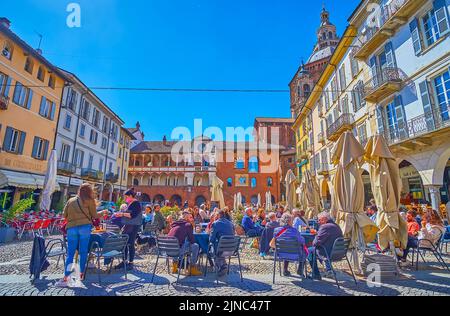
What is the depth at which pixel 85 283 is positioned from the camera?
15.5 ft

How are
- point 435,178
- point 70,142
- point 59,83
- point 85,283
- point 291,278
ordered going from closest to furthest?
point 85,283 < point 291,278 < point 435,178 < point 59,83 < point 70,142

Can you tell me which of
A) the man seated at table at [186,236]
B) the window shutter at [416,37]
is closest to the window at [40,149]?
the man seated at table at [186,236]

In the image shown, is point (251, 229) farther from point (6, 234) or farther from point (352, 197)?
point (6, 234)

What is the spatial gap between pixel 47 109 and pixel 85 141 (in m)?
6.19

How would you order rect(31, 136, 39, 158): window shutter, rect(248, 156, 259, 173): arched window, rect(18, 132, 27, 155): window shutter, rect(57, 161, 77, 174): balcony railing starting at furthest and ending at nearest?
1. rect(248, 156, 259, 173): arched window
2. rect(57, 161, 77, 174): balcony railing
3. rect(31, 136, 39, 158): window shutter
4. rect(18, 132, 27, 155): window shutter

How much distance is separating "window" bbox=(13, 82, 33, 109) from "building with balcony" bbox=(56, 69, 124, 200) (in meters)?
3.66

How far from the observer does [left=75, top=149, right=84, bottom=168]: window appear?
23844mm

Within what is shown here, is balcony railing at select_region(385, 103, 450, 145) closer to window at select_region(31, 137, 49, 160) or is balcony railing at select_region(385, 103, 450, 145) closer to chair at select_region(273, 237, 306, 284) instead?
chair at select_region(273, 237, 306, 284)

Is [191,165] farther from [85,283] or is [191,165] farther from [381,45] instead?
[85,283]

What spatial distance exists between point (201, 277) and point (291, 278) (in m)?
2.04

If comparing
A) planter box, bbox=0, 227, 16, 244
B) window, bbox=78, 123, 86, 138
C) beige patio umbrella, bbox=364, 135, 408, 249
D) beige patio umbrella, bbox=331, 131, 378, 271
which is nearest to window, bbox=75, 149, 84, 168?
window, bbox=78, 123, 86, 138

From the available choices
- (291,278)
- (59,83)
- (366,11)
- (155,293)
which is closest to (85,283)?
(155,293)
